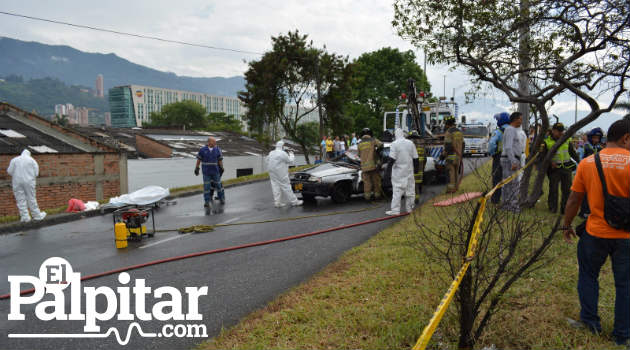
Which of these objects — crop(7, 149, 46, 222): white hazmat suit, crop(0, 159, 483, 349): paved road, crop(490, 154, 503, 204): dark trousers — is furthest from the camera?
crop(7, 149, 46, 222): white hazmat suit

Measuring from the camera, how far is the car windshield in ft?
87.0

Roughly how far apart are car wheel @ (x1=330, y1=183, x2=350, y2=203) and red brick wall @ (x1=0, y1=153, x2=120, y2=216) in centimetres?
1480

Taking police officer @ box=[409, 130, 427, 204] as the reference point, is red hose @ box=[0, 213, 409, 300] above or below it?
below

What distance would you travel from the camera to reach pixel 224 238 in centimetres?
786

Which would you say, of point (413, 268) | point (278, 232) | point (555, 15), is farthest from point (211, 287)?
point (555, 15)

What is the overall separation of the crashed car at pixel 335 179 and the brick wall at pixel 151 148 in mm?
24616

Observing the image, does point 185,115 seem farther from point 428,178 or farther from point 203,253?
point 203,253

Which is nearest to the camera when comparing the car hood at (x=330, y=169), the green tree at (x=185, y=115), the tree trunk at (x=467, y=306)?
the tree trunk at (x=467, y=306)

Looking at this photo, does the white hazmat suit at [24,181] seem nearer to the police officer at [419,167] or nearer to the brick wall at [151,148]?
the police officer at [419,167]

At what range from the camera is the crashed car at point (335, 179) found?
11.1m

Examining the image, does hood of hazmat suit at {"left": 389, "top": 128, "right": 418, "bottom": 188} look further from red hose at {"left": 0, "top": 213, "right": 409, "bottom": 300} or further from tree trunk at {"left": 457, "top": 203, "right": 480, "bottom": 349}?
tree trunk at {"left": 457, "top": 203, "right": 480, "bottom": 349}

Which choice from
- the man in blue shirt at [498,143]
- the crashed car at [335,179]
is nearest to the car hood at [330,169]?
the crashed car at [335,179]

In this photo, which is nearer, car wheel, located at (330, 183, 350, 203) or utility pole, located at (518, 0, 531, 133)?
utility pole, located at (518, 0, 531, 133)

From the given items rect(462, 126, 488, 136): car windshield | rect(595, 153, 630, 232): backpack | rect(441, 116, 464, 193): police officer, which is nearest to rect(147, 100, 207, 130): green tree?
rect(462, 126, 488, 136): car windshield
